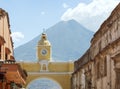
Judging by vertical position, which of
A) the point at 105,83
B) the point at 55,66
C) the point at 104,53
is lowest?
the point at 105,83

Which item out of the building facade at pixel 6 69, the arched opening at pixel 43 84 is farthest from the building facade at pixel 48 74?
the building facade at pixel 6 69

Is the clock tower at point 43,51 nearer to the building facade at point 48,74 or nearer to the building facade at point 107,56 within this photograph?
the building facade at point 48,74

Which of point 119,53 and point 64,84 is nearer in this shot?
point 119,53

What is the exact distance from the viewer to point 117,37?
819 inches

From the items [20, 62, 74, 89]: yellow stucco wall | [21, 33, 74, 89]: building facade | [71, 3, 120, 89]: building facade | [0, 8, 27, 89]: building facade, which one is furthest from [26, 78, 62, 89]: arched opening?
[0, 8, 27, 89]: building facade

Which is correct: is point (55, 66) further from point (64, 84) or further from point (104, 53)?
point (104, 53)

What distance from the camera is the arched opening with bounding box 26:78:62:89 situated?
Result: 59812 millimetres

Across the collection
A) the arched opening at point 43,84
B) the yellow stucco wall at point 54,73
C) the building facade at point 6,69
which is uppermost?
the yellow stucco wall at point 54,73

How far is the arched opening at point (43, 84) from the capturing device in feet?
196

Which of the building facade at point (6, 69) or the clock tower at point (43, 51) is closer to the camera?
the building facade at point (6, 69)

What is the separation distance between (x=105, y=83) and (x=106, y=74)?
58 centimetres

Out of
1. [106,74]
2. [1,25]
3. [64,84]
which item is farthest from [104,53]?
[64,84]

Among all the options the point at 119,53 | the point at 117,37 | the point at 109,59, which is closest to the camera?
the point at 119,53

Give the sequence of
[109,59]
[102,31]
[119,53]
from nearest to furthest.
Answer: [119,53], [109,59], [102,31]
